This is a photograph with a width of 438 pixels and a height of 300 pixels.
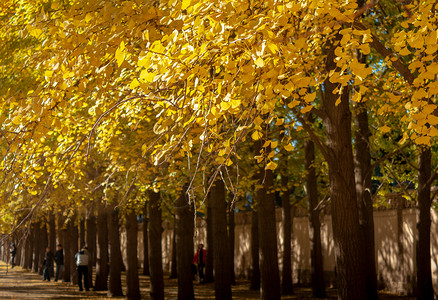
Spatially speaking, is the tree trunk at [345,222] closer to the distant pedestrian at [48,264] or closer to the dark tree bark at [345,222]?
the dark tree bark at [345,222]

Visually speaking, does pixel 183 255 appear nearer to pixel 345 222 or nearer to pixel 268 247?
pixel 268 247

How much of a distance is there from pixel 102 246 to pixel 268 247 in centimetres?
961

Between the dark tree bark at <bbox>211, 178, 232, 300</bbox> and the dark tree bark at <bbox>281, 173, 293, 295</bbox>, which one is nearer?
the dark tree bark at <bbox>211, 178, 232, 300</bbox>

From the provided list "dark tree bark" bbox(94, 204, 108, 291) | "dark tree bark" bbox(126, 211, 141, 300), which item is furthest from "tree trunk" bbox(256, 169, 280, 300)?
"dark tree bark" bbox(94, 204, 108, 291)

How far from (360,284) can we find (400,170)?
11.5 meters

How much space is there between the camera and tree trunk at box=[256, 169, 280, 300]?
15734 millimetres

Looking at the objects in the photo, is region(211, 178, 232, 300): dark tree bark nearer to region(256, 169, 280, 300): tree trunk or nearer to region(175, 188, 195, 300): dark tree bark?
region(256, 169, 280, 300): tree trunk

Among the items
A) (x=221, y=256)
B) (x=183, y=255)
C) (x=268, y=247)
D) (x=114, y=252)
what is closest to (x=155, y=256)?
(x=183, y=255)

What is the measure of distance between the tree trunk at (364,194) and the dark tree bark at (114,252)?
780 cm

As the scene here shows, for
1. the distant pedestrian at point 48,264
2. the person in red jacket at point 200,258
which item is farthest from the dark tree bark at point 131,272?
the distant pedestrian at point 48,264

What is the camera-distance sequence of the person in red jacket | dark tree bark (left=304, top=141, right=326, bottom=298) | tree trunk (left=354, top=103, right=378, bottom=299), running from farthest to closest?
the person in red jacket < dark tree bark (left=304, top=141, right=326, bottom=298) < tree trunk (left=354, top=103, right=378, bottom=299)

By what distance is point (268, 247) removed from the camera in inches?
640

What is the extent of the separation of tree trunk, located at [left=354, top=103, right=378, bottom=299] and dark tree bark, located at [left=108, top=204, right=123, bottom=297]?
7799mm

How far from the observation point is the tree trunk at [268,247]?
15.7m
